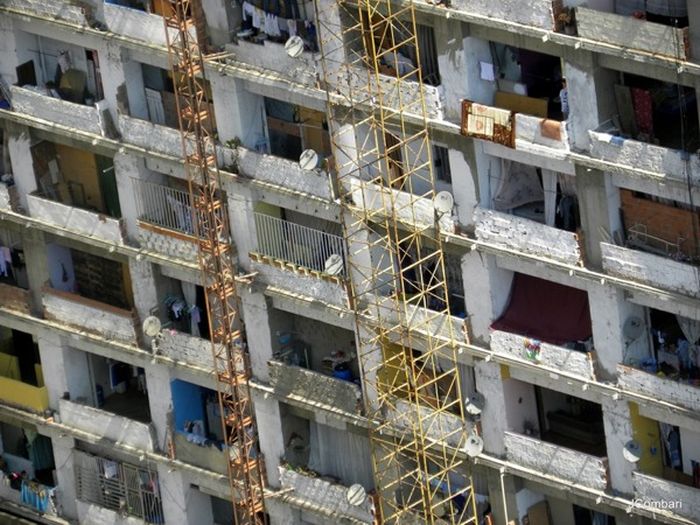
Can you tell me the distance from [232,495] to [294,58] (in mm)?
14544

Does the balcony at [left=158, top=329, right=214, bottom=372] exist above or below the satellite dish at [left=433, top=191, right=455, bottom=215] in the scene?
below

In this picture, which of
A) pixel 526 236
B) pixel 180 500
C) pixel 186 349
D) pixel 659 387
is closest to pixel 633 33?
pixel 526 236

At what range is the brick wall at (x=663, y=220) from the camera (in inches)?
3792

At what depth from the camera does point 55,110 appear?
10944 cm

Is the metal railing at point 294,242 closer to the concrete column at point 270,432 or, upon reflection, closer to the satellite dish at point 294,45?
the concrete column at point 270,432

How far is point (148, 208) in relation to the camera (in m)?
109

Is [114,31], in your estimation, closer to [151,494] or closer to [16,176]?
[16,176]

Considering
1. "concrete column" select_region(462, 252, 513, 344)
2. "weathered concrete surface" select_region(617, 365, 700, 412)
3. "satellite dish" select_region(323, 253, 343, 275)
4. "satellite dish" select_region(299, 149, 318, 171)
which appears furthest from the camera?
"satellite dish" select_region(323, 253, 343, 275)

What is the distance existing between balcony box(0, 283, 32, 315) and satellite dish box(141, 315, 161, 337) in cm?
568

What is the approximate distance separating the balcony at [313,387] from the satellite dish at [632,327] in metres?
10.2

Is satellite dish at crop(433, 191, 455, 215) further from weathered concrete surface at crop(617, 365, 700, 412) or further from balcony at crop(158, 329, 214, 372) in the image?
balcony at crop(158, 329, 214, 372)

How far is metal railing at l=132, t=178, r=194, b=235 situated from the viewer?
108m

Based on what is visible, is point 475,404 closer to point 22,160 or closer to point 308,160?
point 308,160

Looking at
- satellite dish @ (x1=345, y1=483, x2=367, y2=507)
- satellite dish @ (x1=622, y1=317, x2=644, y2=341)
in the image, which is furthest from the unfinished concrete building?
satellite dish @ (x1=345, y1=483, x2=367, y2=507)
